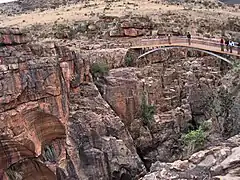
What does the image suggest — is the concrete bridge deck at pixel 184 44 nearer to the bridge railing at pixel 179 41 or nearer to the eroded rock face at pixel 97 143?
the bridge railing at pixel 179 41

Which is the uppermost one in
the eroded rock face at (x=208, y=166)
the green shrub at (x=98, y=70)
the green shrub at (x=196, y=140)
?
the eroded rock face at (x=208, y=166)

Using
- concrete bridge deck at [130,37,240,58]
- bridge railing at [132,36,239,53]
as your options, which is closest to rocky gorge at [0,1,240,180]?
concrete bridge deck at [130,37,240,58]

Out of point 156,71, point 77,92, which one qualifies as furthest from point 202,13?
point 77,92

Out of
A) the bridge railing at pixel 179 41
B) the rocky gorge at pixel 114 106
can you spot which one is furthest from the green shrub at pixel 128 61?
the bridge railing at pixel 179 41

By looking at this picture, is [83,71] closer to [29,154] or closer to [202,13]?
[29,154]

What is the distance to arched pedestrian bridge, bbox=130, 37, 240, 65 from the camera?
25.1 m

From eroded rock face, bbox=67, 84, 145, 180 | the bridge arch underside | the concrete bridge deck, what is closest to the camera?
eroded rock face, bbox=67, 84, 145, 180

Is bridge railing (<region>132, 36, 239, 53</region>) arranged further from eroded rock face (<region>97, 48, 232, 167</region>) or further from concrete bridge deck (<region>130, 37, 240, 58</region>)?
eroded rock face (<region>97, 48, 232, 167</region>)

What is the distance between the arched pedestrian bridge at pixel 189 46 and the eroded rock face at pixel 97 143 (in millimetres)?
7254

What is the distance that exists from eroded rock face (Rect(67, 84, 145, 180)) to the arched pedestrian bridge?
7.25 m

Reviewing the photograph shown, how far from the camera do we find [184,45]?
28781 mm

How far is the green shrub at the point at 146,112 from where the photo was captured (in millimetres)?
28797

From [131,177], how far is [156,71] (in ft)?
31.1

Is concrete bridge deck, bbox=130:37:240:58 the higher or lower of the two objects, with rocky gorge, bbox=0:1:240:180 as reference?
higher
